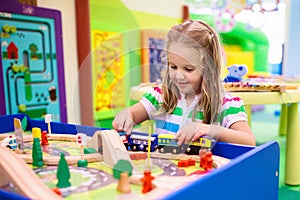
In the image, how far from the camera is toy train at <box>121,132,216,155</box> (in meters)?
0.53

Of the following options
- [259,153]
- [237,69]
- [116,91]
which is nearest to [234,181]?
[259,153]

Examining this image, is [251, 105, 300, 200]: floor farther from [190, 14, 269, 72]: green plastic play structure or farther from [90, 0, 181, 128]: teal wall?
[90, 0, 181, 128]: teal wall

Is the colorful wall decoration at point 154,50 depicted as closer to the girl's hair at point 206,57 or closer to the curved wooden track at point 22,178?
the girl's hair at point 206,57

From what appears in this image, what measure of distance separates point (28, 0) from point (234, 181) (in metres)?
1.46

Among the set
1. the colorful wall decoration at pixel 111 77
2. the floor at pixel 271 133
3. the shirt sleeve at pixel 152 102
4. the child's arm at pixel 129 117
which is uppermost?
the colorful wall decoration at pixel 111 77

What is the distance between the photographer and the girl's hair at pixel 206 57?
1.93 feet

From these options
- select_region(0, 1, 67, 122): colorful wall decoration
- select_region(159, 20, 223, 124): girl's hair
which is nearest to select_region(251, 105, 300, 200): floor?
select_region(159, 20, 223, 124): girl's hair

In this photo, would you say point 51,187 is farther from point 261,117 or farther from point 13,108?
point 261,117

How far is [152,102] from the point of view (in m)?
0.78

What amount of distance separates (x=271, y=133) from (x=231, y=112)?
1.58m

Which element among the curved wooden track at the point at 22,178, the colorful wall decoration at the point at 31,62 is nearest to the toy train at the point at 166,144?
the curved wooden track at the point at 22,178

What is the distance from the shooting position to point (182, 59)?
57cm

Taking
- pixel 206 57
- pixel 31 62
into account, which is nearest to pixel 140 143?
pixel 206 57

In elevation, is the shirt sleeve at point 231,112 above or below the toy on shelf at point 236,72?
below
